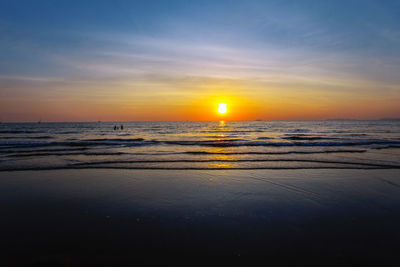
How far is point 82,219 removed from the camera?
193 inches

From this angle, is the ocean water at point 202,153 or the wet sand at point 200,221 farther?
the ocean water at point 202,153

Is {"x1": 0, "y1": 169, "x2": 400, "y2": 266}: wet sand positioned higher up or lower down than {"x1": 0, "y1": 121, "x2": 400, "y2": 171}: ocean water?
higher up

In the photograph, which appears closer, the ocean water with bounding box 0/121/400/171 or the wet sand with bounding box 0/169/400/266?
the wet sand with bounding box 0/169/400/266

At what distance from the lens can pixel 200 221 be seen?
15.6 ft

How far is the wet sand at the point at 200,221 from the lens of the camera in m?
3.51

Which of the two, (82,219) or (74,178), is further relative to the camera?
(74,178)

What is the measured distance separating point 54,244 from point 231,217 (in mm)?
3394

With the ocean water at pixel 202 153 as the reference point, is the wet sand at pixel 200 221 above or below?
above

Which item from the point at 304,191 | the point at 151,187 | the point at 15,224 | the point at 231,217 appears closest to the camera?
the point at 15,224

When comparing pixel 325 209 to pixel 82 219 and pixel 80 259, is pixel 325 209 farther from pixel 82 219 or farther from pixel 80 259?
pixel 82 219

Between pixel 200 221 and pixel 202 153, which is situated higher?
pixel 200 221

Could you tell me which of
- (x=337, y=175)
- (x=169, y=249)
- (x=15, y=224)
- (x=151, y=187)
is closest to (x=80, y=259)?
(x=169, y=249)

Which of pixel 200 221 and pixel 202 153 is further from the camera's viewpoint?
pixel 202 153

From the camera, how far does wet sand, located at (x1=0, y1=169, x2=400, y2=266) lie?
11.5 feet
